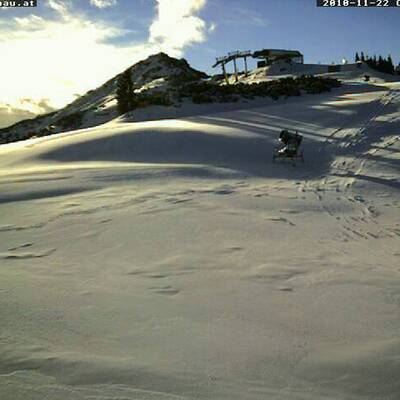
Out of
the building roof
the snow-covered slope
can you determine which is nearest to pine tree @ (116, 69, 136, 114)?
the building roof

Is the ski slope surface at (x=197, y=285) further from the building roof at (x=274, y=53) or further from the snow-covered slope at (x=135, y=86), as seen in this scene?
the snow-covered slope at (x=135, y=86)

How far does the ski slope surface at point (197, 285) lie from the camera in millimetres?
2920

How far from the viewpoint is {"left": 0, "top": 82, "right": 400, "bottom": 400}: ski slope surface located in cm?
292

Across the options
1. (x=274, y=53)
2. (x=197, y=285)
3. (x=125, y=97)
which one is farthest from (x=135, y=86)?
(x=197, y=285)

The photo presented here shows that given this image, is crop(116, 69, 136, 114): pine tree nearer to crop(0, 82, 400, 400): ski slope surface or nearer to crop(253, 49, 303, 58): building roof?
crop(0, 82, 400, 400): ski slope surface

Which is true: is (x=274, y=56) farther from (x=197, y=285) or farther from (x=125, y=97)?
(x=197, y=285)

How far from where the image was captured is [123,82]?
34.0 meters

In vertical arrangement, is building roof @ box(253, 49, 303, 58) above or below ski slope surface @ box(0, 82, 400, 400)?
above

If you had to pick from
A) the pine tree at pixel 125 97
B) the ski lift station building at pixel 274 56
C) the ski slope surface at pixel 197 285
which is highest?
the ski lift station building at pixel 274 56

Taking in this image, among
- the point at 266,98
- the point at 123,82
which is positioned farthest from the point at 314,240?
the point at 123,82

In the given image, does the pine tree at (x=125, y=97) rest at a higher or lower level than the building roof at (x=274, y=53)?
lower

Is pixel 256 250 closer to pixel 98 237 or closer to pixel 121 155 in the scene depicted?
pixel 98 237

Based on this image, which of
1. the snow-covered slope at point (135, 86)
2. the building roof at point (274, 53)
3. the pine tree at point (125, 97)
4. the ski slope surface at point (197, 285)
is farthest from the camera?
the snow-covered slope at point (135, 86)

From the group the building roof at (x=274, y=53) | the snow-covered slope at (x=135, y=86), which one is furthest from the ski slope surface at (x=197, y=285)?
Answer: the snow-covered slope at (x=135, y=86)
